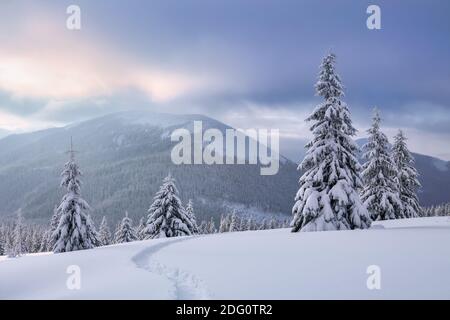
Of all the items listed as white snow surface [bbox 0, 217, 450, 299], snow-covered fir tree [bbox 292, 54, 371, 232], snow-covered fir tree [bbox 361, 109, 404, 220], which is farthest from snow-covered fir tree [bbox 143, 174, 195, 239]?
white snow surface [bbox 0, 217, 450, 299]

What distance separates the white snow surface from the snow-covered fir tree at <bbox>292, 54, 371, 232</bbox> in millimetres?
5208

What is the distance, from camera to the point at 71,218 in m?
35.0

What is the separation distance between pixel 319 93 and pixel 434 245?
507 inches

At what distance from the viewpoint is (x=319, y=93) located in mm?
24047

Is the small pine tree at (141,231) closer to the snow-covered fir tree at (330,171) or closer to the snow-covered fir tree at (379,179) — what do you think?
the snow-covered fir tree at (379,179)

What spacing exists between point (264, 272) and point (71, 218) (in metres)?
28.2

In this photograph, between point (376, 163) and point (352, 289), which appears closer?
point (352, 289)

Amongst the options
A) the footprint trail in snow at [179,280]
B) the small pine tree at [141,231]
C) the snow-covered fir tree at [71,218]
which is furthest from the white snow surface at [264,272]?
the small pine tree at [141,231]

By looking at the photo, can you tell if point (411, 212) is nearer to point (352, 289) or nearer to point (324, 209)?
point (324, 209)

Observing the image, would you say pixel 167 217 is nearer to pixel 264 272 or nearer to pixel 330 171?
pixel 330 171

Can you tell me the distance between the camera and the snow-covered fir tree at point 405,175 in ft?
127

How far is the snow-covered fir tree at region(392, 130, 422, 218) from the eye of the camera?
127 feet

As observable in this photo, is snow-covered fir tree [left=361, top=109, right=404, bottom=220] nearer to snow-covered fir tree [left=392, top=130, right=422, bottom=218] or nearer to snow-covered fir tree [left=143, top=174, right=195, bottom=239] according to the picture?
snow-covered fir tree [left=392, top=130, right=422, bottom=218]
